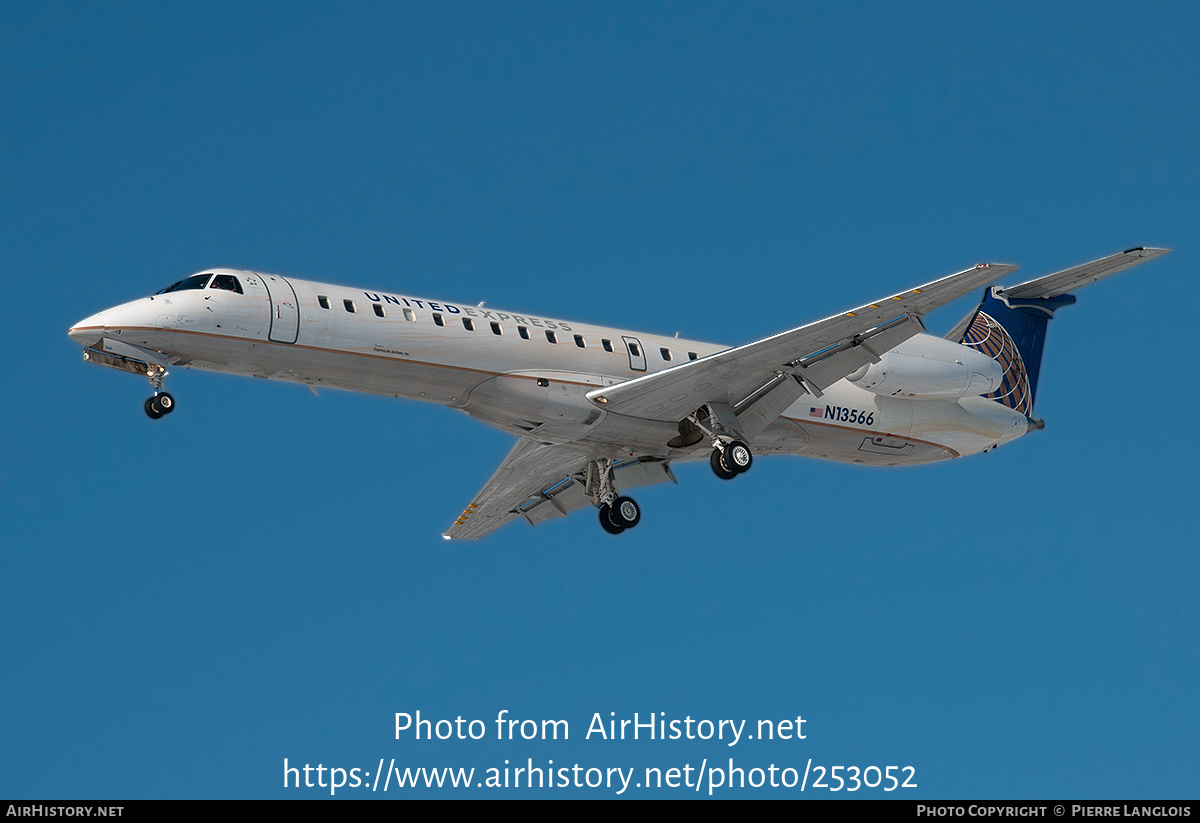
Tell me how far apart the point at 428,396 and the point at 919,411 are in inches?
383

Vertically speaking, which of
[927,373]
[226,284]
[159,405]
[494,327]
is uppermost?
[927,373]

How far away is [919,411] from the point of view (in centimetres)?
2664

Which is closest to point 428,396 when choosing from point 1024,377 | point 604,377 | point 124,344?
point 604,377

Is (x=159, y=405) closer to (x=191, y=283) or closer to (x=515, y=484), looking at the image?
(x=191, y=283)

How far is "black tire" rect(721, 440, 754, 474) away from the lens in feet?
77.8

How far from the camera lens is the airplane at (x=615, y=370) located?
21.1m

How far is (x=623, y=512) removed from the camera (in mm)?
25703

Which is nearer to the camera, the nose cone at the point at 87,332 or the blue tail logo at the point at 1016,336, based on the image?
the nose cone at the point at 87,332

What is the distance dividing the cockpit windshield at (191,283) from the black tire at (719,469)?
28.9 ft

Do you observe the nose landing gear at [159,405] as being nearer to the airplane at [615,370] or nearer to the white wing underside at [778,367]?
the airplane at [615,370]

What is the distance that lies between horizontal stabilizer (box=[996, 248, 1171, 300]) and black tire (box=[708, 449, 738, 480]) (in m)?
7.81

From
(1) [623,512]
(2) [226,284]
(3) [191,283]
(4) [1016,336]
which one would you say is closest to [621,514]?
(1) [623,512]

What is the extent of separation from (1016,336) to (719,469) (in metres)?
8.87

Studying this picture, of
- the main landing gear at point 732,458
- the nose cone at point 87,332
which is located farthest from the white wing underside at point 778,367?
the nose cone at point 87,332
